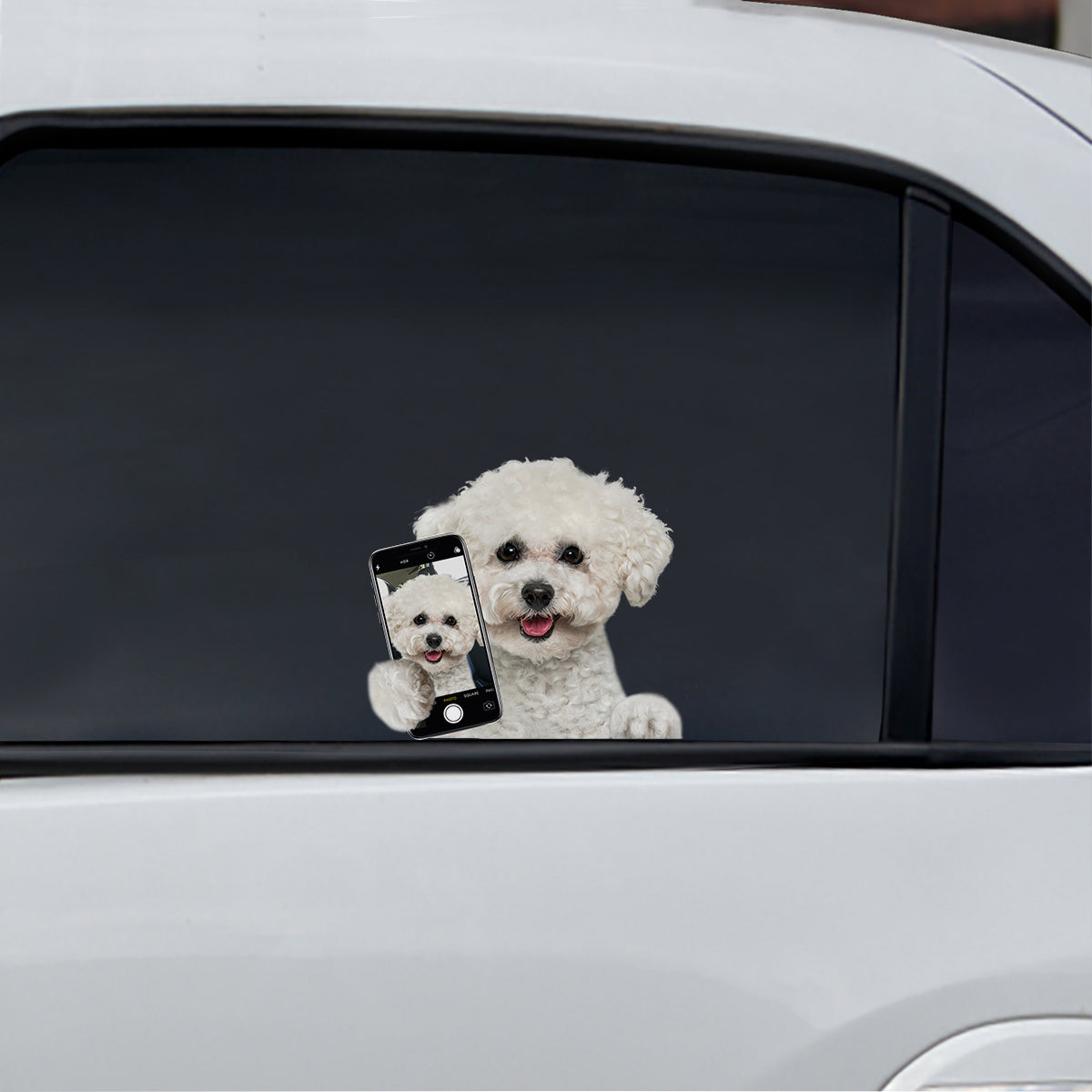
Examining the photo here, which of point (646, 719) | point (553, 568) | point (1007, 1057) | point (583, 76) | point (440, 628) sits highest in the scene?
point (583, 76)

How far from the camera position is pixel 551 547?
168 cm

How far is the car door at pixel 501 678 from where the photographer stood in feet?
3.43

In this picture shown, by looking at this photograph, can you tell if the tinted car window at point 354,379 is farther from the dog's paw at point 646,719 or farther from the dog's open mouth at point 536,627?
the dog's open mouth at point 536,627

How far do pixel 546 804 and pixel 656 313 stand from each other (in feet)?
2.18

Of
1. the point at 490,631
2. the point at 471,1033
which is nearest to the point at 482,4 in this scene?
the point at 490,631

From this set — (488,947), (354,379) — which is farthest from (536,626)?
(488,947)

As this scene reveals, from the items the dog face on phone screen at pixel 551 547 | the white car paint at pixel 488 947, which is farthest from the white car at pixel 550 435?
the dog face on phone screen at pixel 551 547

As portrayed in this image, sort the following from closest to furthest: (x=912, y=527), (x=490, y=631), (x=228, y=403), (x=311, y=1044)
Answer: (x=311, y=1044) < (x=912, y=527) < (x=228, y=403) < (x=490, y=631)

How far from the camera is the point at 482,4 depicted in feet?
3.92

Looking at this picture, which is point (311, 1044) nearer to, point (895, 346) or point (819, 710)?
point (819, 710)

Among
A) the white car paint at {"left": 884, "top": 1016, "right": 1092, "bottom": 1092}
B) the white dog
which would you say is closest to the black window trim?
the white car paint at {"left": 884, "top": 1016, "right": 1092, "bottom": 1092}

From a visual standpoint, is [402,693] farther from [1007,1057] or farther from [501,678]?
[1007,1057]

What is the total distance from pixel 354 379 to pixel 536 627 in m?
0.48

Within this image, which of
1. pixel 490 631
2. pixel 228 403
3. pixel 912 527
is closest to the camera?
pixel 912 527
